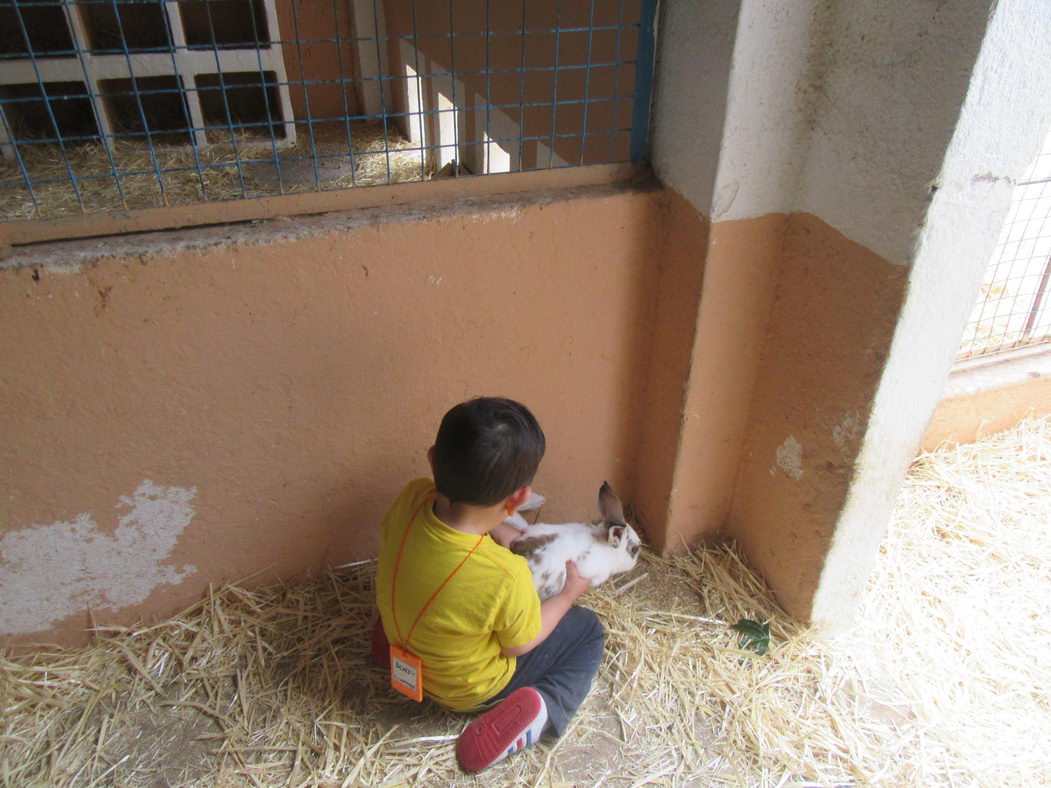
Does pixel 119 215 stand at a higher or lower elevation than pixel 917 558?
higher

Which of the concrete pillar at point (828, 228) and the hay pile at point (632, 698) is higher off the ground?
the concrete pillar at point (828, 228)

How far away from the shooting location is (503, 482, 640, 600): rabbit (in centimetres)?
199

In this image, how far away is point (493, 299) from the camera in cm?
210

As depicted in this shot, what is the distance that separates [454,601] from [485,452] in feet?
1.19

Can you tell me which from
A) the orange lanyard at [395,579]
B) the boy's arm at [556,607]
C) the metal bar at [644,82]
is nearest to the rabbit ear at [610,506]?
the boy's arm at [556,607]

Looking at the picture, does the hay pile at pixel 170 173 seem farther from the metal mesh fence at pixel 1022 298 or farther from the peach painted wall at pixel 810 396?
the metal mesh fence at pixel 1022 298

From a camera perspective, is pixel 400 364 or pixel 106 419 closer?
pixel 106 419

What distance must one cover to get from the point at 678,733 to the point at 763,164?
148cm

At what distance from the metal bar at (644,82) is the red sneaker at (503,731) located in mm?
1478

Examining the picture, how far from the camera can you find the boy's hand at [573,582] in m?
2.00

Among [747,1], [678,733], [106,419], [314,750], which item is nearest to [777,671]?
[678,733]

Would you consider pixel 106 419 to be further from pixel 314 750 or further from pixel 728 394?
pixel 728 394

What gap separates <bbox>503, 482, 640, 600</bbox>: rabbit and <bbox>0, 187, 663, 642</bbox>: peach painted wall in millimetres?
363

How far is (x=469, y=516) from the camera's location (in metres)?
1.71
